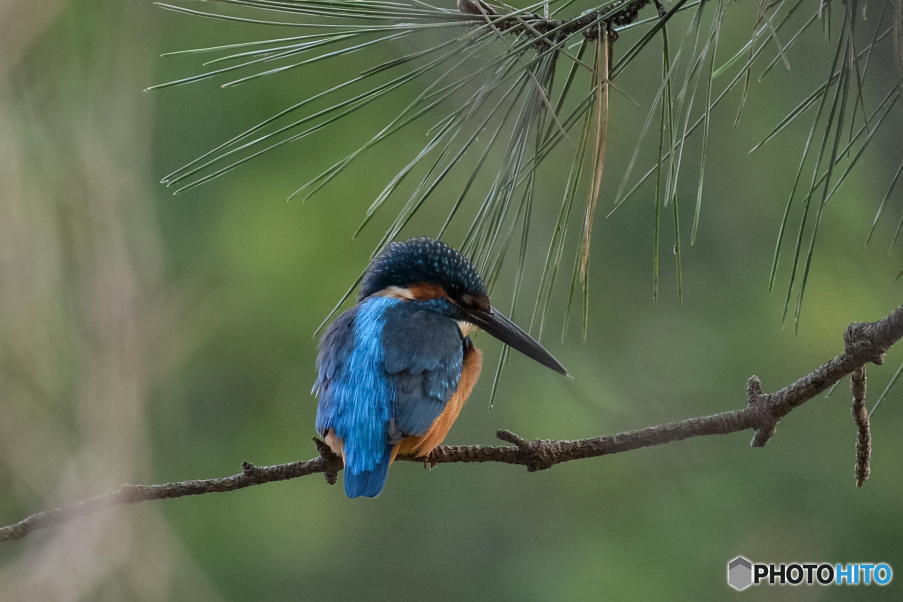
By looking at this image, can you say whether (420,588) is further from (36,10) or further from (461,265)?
(461,265)

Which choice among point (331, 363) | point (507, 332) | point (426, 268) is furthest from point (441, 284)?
point (331, 363)

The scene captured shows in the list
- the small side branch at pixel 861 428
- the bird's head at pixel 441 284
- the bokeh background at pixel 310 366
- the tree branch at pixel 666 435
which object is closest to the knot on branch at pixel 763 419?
the tree branch at pixel 666 435

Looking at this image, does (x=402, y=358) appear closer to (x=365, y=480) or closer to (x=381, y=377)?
(x=381, y=377)

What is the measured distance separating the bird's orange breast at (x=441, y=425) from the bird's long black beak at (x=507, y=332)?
0.22ft

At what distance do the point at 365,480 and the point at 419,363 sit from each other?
27 cm

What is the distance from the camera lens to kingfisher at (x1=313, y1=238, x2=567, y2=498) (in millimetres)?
1706

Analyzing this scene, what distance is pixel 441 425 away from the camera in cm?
185

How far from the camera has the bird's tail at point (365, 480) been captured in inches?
64.2

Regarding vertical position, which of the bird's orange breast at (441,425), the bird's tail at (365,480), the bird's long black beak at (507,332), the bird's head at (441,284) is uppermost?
the bird's head at (441,284)
